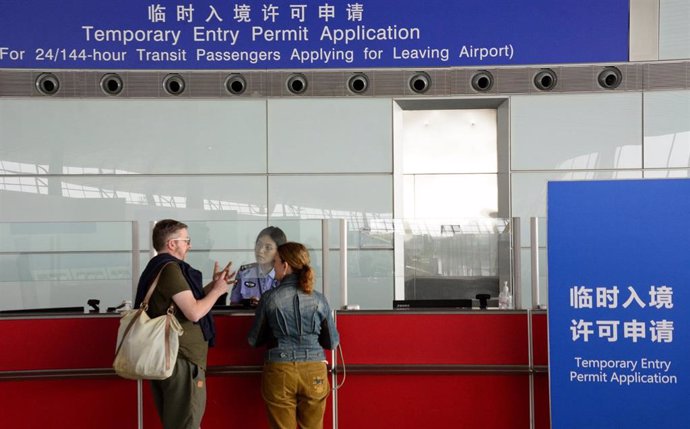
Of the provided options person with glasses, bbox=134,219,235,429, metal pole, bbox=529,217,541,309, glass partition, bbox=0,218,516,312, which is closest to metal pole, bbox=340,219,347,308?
glass partition, bbox=0,218,516,312

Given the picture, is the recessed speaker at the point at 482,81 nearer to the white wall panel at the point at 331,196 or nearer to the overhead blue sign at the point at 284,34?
the overhead blue sign at the point at 284,34

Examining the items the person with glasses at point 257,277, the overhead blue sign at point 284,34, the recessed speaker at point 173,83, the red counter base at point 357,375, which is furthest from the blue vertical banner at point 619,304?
the recessed speaker at point 173,83

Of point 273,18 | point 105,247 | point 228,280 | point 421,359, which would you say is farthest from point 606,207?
point 273,18

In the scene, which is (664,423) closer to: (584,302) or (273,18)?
(584,302)

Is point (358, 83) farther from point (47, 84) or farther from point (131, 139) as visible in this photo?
point (47, 84)

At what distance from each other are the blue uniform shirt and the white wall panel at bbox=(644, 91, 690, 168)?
16.1 feet

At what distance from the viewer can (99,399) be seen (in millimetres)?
5676

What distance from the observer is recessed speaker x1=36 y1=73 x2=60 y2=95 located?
9016 millimetres

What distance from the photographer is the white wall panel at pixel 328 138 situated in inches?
365

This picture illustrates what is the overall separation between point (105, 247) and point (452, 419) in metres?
2.56

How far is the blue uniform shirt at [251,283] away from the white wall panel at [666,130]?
4922 mm

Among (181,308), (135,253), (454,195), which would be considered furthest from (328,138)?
(181,308)

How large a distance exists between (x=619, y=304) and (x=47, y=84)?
6.43 metres

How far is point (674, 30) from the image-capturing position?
8906mm
